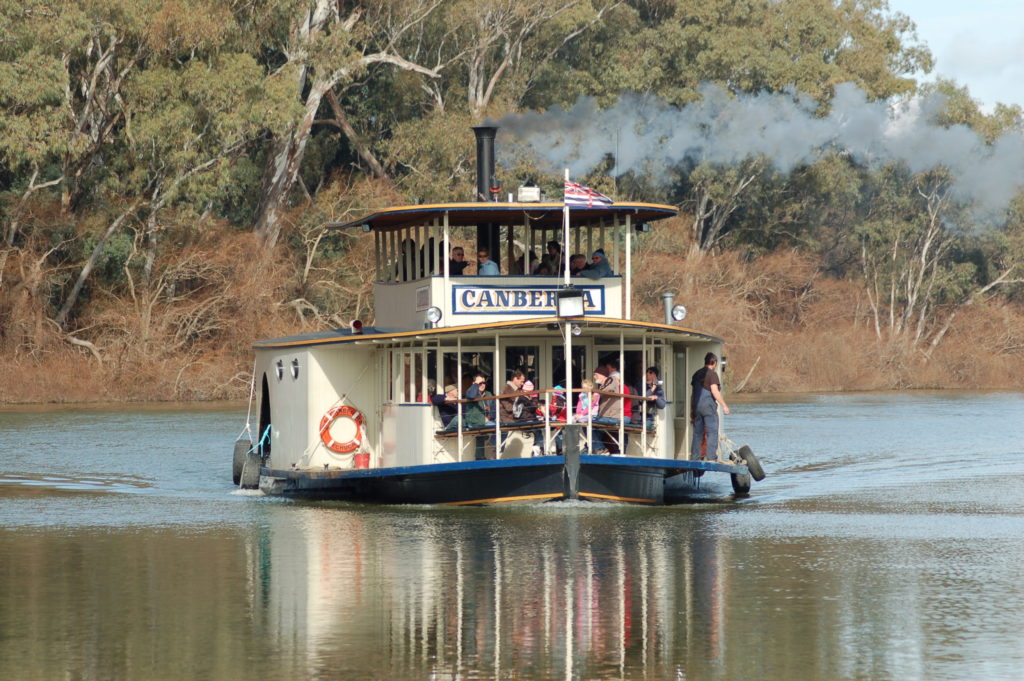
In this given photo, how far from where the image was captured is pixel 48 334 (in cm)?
5156

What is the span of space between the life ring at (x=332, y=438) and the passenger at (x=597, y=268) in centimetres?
389

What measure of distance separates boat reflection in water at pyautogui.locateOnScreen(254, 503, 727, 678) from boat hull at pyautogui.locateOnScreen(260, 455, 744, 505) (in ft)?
1.06

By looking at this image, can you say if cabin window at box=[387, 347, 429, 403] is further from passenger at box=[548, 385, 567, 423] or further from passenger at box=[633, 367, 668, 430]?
passenger at box=[633, 367, 668, 430]

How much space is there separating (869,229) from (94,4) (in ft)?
121

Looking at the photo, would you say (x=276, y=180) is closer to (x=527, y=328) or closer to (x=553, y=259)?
(x=553, y=259)

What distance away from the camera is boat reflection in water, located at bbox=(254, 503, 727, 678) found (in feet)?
42.7

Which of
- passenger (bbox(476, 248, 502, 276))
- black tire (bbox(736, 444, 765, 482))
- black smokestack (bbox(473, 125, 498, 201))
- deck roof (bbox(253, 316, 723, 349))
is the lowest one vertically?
black tire (bbox(736, 444, 765, 482))

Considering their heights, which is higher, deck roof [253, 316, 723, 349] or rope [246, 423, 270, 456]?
deck roof [253, 316, 723, 349]

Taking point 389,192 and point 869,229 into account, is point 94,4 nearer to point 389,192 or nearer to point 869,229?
point 389,192

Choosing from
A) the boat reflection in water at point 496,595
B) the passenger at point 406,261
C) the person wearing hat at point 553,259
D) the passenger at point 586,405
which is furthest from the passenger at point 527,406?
the passenger at point 406,261

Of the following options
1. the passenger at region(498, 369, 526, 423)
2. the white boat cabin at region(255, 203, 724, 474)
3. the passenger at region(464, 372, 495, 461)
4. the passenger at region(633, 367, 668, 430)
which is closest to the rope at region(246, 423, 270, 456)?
the white boat cabin at region(255, 203, 724, 474)

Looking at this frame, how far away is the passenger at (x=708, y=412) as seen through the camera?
77.9ft

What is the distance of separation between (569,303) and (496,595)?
5968 mm

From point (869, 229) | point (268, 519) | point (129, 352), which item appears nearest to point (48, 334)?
point (129, 352)
